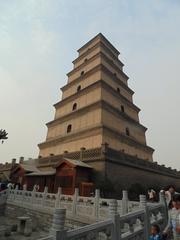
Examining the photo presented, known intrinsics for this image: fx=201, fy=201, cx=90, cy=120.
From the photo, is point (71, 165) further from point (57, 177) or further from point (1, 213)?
point (1, 213)

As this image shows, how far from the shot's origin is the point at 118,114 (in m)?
22.6

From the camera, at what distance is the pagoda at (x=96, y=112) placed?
67.4 feet

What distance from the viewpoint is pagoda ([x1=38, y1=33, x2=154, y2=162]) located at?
809 inches

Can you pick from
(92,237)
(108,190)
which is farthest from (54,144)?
(92,237)

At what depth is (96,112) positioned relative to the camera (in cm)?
2092

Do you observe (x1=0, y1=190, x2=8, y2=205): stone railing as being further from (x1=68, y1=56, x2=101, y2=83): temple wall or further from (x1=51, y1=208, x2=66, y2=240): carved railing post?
(x1=68, y1=56, x2=101, y2=83): temple wall

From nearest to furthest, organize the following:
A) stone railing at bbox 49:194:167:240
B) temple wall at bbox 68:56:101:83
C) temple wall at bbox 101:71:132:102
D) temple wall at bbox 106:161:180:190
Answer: stone railing at bbox 49:194:167:240, temple wall at bbox 106:161:180:190, temple wall at bbox 101:71:132:102, temple wall at bbox 68:56:101:83

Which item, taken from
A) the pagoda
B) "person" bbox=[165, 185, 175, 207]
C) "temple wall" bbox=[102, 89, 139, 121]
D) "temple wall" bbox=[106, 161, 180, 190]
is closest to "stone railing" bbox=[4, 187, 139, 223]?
"person" bbox=[165, 185, 175, 207]

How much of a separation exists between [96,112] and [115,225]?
638 inches

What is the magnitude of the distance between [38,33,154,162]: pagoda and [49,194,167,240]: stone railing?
11239mm

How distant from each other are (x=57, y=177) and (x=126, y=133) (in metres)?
9.92

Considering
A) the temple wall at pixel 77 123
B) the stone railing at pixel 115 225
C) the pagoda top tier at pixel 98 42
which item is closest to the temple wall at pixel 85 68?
the pagoda top tier at pixel 98 42

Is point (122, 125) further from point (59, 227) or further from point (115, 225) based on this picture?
point (59, 227)

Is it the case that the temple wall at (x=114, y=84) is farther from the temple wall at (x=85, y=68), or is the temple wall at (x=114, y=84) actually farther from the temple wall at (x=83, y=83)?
the temple wall at (x=85, y=68)
